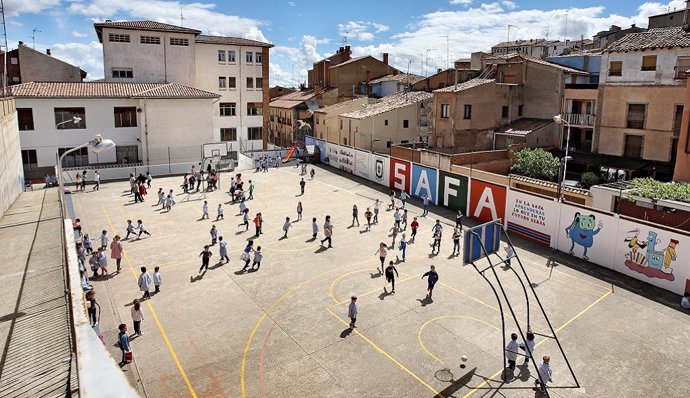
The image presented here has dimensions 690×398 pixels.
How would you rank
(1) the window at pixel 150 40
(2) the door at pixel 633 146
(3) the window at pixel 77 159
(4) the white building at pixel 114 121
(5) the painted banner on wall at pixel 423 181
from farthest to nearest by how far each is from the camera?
(1) the window at pixel 150 40 → (3) the window at pixel 77 159 → (4) the white building at pixel 114 121 → (2) the door at pixel 633 146 → (5) the painted banner on wall at pixel 423 181

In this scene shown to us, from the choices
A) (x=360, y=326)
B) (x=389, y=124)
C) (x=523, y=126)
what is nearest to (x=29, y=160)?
(x=389, y=124)

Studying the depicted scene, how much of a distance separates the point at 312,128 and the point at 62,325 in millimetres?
55296

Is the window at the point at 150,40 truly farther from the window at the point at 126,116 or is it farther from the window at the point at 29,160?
the window at the point at 29,160

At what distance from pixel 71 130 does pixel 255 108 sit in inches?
886

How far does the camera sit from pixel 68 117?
4209 cm

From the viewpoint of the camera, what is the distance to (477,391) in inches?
529

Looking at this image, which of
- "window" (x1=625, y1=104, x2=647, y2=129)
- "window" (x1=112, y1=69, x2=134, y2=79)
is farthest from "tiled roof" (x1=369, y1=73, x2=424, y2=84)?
"window" (x1=112, y1=69, x2=134, y2=79)

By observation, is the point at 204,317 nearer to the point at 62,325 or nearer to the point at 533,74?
the point at 62,325

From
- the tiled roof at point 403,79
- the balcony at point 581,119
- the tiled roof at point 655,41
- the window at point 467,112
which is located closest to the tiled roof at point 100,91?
the window at point 467,112

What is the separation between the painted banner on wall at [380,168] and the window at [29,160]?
95.1ft

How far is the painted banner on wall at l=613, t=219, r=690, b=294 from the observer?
20.1 meters

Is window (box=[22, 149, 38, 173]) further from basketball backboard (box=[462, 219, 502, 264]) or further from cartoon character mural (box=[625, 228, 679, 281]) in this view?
cartoon character mural (box=[625, 228, 679, 281])

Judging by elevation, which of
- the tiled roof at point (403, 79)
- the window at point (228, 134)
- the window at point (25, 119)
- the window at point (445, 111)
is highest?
the tiled roof at point (403, 79)

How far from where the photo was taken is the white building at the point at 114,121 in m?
41.0
